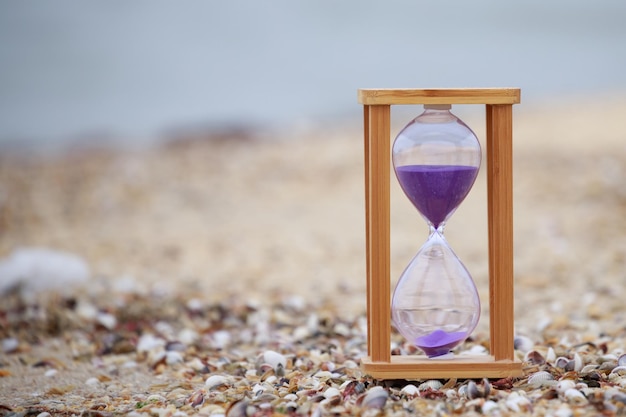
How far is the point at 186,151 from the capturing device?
9273mm

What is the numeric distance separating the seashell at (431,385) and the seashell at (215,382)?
0.72 meters

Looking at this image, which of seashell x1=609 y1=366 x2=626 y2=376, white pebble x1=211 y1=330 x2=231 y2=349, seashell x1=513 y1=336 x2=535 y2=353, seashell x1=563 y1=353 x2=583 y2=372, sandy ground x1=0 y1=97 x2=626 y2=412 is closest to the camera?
seashell x1=609 y1=366 x2=626 y2=376

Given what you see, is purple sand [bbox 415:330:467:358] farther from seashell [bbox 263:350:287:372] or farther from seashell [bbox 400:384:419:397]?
seashell [bbox 263:350:287:372]

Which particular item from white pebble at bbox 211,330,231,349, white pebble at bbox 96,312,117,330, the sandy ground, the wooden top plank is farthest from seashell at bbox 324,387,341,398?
white pebble at bbox 96,312,117,330

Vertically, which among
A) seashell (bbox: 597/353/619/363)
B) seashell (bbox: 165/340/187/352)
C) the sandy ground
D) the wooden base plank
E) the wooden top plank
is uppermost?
the wooden top plank

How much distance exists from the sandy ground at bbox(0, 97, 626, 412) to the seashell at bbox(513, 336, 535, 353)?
344 millimetres

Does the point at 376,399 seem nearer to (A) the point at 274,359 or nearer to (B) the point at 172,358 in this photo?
(A) the point at 274,359

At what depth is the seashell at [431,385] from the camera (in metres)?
2.82

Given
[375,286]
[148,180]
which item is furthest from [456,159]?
[148,180]

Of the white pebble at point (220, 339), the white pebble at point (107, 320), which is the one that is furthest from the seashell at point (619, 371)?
the white pebble at point (107, 320)

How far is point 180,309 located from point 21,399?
1.48 m

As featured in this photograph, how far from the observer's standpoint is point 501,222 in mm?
2840

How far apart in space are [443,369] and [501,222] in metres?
0.53

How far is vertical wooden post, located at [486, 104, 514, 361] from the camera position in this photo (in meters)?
2.82
